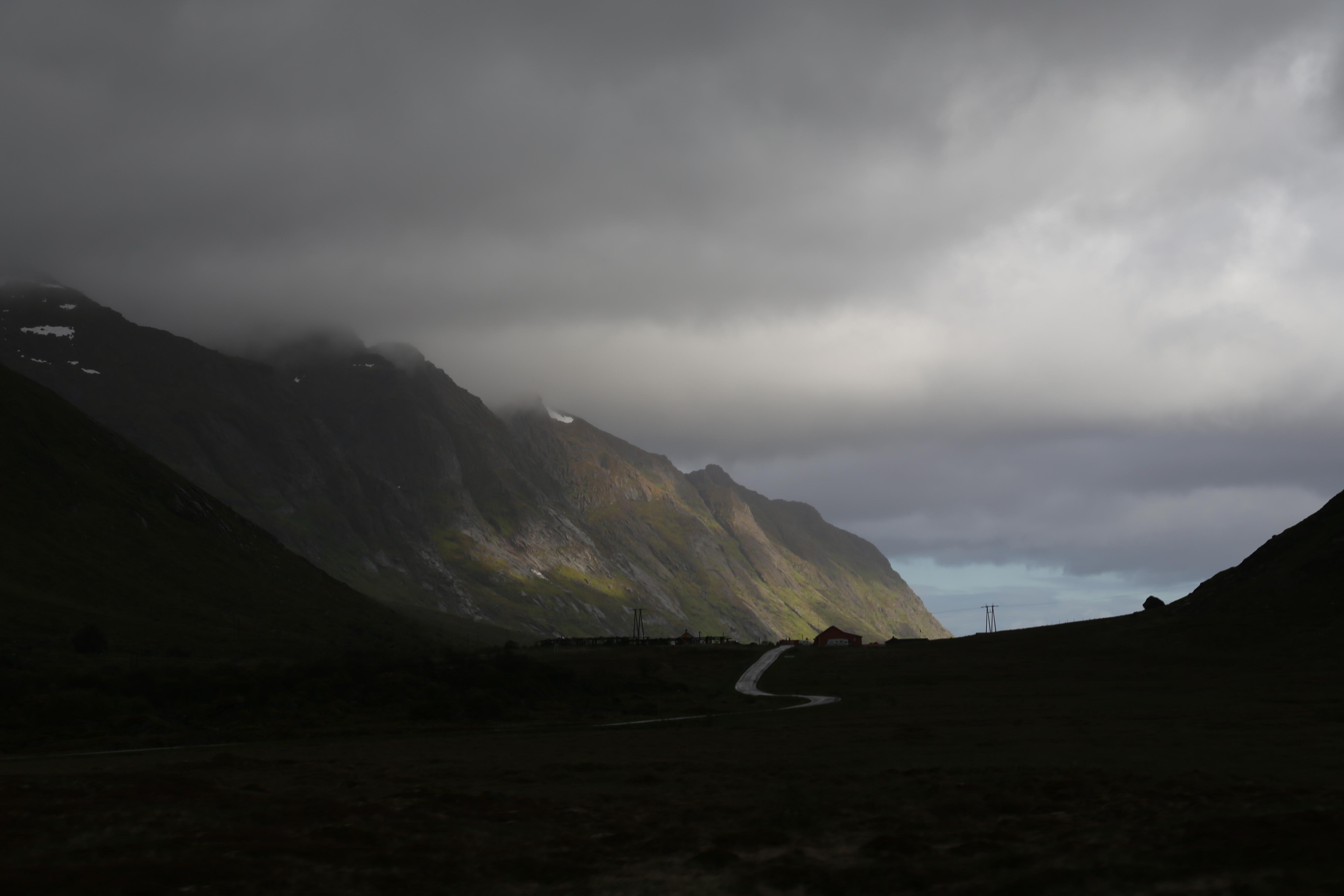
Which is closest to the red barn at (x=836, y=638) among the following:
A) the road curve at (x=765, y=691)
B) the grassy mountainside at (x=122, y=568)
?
the road curve at (x=765, y=691)

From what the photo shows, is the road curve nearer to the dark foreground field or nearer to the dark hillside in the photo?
the dark foreground field

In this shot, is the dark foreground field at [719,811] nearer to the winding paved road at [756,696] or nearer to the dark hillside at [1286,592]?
the winding paved road at [756,696]

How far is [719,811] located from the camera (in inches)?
1096

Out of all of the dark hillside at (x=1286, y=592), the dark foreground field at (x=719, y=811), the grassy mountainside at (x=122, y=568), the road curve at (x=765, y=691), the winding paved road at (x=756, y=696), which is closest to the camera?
the dark foreground field at (x=719, y=811)

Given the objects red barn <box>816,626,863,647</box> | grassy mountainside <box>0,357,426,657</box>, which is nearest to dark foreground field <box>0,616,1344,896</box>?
grassy mountainside <box>0,357,426,657</box>

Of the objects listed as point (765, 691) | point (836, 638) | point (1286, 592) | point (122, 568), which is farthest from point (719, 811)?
point (836, 638)

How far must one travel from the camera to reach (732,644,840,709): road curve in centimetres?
7675

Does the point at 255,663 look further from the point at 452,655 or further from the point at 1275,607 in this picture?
the point at 1275,607

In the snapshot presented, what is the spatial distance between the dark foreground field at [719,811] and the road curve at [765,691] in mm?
21257

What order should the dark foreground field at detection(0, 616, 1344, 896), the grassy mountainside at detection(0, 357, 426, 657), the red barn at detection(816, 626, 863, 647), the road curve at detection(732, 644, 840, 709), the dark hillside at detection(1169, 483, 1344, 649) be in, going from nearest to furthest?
the dark foreground field at detection(0, 616, 1344, 896) < the road curve at detection(732, 644, 840, 709) < the dark hillside at detection(1169, 483, 1344, 649) < the grassy mountainside at detection(0, 357, 426, 657) < the red barn at detection(816, 626, 863, 647)

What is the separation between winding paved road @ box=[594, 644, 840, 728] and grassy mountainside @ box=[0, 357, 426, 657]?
202 ft

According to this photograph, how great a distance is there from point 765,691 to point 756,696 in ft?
25.3

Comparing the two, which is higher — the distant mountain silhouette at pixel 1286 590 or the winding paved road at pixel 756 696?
the distant mountain silhouette at pixel 1286 590

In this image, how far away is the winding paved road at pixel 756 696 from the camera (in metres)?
63.5
